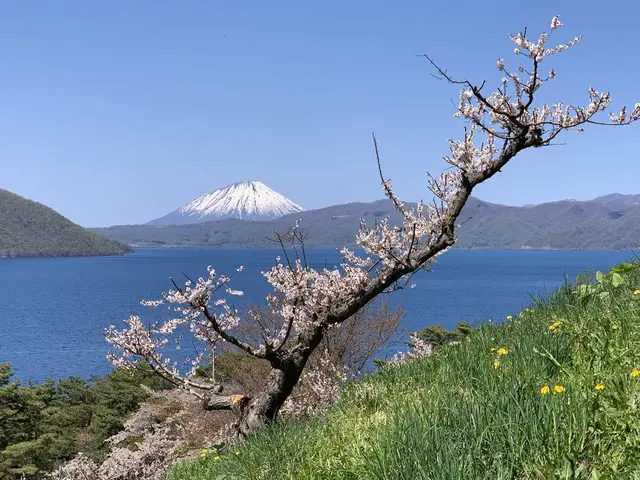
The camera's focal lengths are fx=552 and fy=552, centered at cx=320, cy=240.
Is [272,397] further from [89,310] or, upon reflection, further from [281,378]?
[89,310]

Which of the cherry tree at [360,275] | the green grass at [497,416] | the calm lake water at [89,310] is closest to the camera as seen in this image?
the green grass at [497,416]

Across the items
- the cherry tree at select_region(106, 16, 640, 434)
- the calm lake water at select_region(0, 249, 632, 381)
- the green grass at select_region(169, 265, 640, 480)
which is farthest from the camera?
the calm lake water at select_region(0, 249, 632, 381)

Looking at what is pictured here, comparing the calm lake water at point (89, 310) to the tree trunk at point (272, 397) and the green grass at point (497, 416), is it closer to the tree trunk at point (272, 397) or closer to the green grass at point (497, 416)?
the tree trunk at point (272, 397)

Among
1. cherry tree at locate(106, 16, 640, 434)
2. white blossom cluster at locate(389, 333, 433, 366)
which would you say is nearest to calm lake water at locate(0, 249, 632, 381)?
white blossom cluster at locate(389, 333, 433, 366)

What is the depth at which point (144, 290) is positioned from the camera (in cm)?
10725

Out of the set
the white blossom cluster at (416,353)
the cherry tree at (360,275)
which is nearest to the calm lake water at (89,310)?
the white blossom cluster at (416,353)

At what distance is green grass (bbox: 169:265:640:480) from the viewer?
2.97 m

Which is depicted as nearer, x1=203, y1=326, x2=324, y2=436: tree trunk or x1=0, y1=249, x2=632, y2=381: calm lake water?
x1=203, y1=326, x2=324, y2=436: tree trunk

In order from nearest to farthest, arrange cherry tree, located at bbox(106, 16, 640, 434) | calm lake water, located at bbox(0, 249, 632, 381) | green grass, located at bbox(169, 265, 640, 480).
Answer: green grass, located at bbox(169, 265, 640, 480)
cherry tree, located at bbox(106, 16, 640, 434)
calm lake water, located at bbox(0, 249, 632, 381)

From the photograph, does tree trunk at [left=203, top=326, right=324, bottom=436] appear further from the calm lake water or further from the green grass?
the calm lake water

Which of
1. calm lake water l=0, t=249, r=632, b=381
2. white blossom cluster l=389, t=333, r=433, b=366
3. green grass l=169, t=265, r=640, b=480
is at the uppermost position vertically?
green grass l=169, t=265, r=640, b=480

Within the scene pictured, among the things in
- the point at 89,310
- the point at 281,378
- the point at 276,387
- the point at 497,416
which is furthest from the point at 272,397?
the point at 89,310

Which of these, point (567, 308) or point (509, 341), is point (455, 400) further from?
point (567, 308)

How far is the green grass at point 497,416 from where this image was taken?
2.97 m
